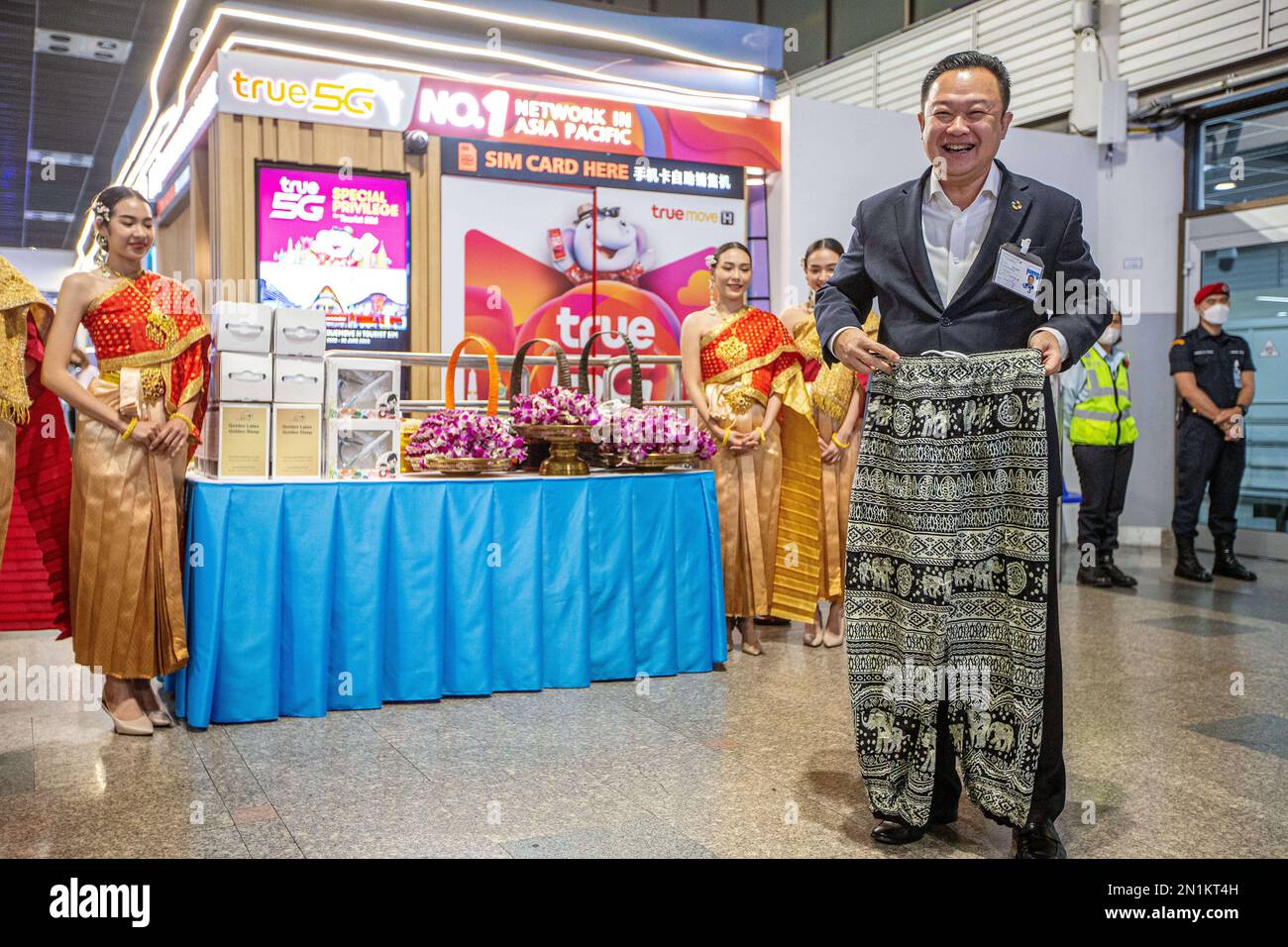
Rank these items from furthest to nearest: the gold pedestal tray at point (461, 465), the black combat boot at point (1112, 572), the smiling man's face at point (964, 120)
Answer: the black combat boot at point (1112, 572)
the gold pedestal tray at point (461, 465)
the smiling man's face at point (964, 120)

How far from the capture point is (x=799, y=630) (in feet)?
16.9

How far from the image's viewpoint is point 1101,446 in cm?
661

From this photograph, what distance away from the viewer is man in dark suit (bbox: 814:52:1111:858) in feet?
7.28

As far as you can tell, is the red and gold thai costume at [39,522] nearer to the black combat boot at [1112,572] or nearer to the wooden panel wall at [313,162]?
the wooden panel wall at [313,162]

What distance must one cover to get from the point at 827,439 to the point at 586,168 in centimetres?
305

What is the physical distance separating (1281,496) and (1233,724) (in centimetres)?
537

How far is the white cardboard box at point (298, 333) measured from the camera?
3488 mm

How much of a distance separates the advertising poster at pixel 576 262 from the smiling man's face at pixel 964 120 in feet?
15.0

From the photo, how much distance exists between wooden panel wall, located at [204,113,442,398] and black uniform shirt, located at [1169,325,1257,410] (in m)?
4.73

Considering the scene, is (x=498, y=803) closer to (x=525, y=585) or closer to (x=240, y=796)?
(x=240, y=796)

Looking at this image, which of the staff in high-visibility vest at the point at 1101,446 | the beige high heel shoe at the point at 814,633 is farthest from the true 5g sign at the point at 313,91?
the staff in high-visibility vest at the point at 1101,446

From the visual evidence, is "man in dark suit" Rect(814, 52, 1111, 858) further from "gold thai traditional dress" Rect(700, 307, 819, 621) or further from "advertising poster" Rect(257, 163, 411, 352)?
"advertising poster" Rect(257, 163, 411, 352)

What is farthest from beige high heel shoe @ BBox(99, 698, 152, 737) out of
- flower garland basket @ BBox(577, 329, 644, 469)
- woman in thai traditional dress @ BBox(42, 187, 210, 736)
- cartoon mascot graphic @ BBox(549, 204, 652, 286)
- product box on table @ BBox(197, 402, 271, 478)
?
cartoon mascot graphic @ BBox(549, 204, 652, 286)
